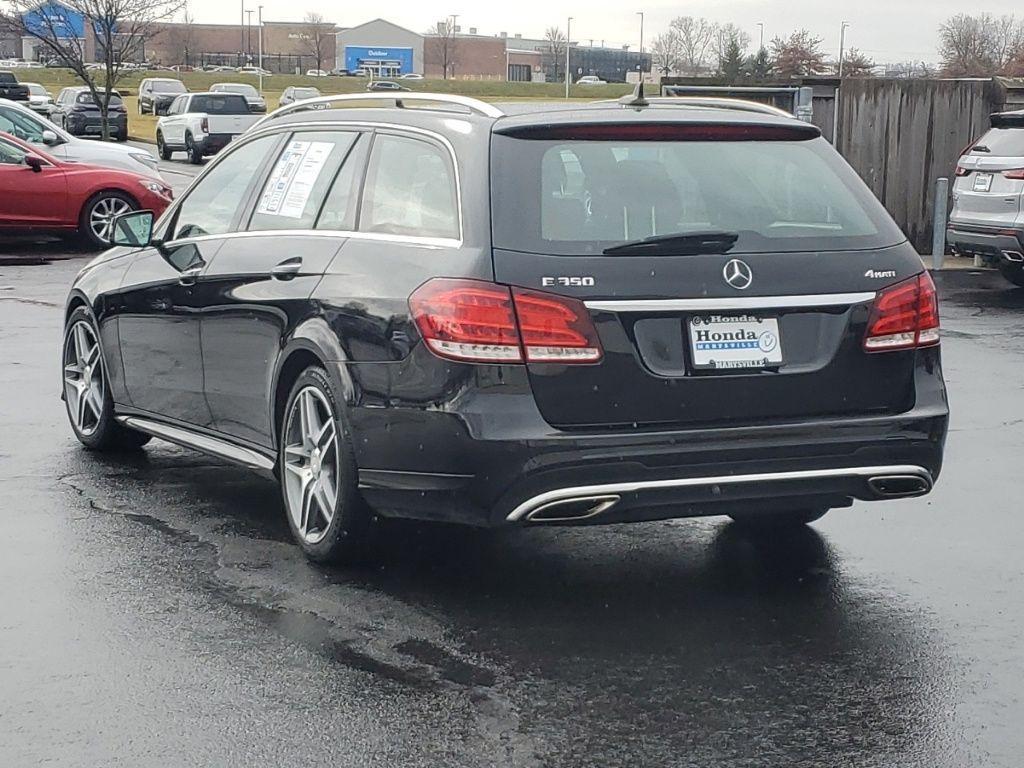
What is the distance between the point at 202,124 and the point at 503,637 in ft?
122

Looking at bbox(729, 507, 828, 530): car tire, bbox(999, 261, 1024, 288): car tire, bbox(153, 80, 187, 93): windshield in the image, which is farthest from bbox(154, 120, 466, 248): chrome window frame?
bbox(153, 80, 187, 93): windshield

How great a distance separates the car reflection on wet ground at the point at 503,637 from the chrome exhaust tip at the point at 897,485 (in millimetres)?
369

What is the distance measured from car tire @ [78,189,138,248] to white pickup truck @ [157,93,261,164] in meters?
20.3

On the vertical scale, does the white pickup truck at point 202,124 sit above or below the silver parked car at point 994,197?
below

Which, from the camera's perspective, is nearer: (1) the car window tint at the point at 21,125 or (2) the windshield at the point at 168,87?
(1) the car window tint at the point at 21,125

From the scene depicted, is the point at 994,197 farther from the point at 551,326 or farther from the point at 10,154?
the point at 10,154

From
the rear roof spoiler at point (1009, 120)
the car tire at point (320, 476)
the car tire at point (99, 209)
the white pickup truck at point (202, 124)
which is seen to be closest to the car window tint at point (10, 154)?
the car tire at point (99, 209)

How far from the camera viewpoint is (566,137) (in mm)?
5500

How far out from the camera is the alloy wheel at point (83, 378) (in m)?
8.09

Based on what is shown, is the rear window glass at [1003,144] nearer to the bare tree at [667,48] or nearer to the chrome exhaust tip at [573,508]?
the chrome exhaust tip at [573,508]

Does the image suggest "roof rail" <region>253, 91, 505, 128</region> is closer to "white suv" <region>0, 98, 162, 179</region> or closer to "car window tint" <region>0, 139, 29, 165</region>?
"car window tint" <region>0, 139, 29, 165</region>

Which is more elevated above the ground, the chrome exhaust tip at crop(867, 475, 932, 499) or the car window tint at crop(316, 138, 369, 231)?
the car window tint at crop(316, 138, 369, 231)

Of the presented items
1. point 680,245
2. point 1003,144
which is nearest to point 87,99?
point 1003,144

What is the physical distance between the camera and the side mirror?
7.42m
